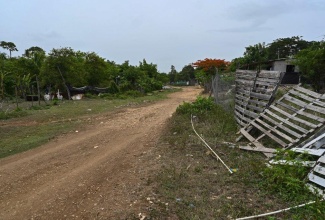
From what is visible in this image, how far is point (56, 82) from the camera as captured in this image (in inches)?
896

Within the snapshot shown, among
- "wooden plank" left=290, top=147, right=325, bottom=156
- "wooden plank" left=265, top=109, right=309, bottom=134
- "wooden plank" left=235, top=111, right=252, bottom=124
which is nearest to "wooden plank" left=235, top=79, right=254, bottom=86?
"wooden plank" left=235, top=111, right=252, bottom=124

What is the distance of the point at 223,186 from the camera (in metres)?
4.27

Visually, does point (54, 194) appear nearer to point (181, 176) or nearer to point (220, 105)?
point (181, 176)

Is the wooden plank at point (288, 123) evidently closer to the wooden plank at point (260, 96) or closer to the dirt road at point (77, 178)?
the wooden plank at point (260, 96)

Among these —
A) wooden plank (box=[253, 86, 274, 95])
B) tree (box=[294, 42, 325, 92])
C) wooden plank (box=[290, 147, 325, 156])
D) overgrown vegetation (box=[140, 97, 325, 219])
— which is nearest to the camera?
overgrown vegetation (box=[140, 97, 325, 219])

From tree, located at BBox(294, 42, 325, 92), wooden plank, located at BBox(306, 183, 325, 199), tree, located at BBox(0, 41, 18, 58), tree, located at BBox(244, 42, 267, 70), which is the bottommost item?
wooden plank, located at BBox(306, 183, 325, 199)

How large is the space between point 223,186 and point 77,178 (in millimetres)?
2553

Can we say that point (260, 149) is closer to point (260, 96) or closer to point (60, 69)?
point (260, 96)

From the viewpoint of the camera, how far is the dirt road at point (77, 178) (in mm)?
3658

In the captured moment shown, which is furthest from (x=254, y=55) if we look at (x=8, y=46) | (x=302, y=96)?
(x=8, y=46)

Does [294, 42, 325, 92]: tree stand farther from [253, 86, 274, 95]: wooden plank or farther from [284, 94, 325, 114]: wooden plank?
[284, 94, 325, 114]: wooden plank

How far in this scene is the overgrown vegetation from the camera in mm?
3502

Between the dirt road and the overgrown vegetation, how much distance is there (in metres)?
0.48

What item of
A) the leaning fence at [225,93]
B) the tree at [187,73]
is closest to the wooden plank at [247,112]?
the leaning fence at [225,93]
